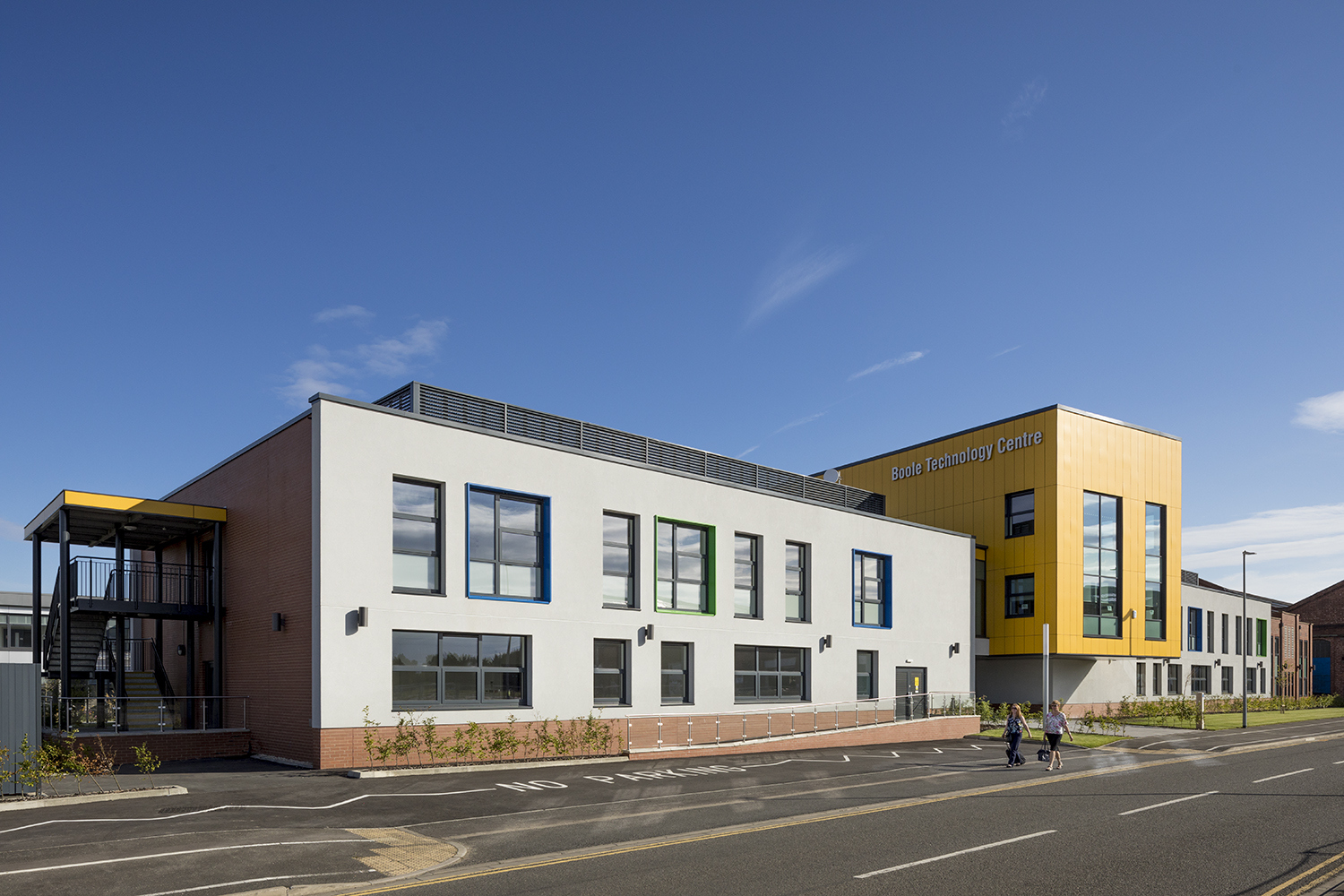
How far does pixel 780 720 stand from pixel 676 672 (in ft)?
13.8

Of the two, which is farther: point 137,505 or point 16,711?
point 137,505

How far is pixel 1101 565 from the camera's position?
4225cm

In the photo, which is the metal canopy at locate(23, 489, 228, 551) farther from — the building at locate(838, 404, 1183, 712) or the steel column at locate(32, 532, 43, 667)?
the building at locate(838, 404, 1183, 712)

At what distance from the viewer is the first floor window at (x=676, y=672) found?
27484mm

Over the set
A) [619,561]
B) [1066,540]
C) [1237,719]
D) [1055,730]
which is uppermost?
[1066,540]

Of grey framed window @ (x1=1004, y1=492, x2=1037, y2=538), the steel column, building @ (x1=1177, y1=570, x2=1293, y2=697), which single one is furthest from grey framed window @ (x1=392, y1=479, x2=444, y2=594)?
building @ (x1=1177, y1=570, x2=1293, y2=697)

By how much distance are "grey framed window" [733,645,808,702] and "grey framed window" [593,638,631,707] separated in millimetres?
4030

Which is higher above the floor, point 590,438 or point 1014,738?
point 590,438

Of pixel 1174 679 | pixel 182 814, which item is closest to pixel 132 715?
pixel 182 814

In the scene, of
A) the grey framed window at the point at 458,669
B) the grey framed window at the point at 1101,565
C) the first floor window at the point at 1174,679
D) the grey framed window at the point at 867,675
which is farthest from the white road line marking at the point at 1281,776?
the first floor window at the point at 1174,679

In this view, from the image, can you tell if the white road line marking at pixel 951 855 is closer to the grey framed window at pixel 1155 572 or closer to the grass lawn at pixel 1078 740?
the grass lawn at pixel 1078 740

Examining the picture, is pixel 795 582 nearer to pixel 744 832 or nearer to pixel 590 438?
pixel 590 438

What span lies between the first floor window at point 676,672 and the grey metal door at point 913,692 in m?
8.18

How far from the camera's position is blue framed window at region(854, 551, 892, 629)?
33.8 metres
